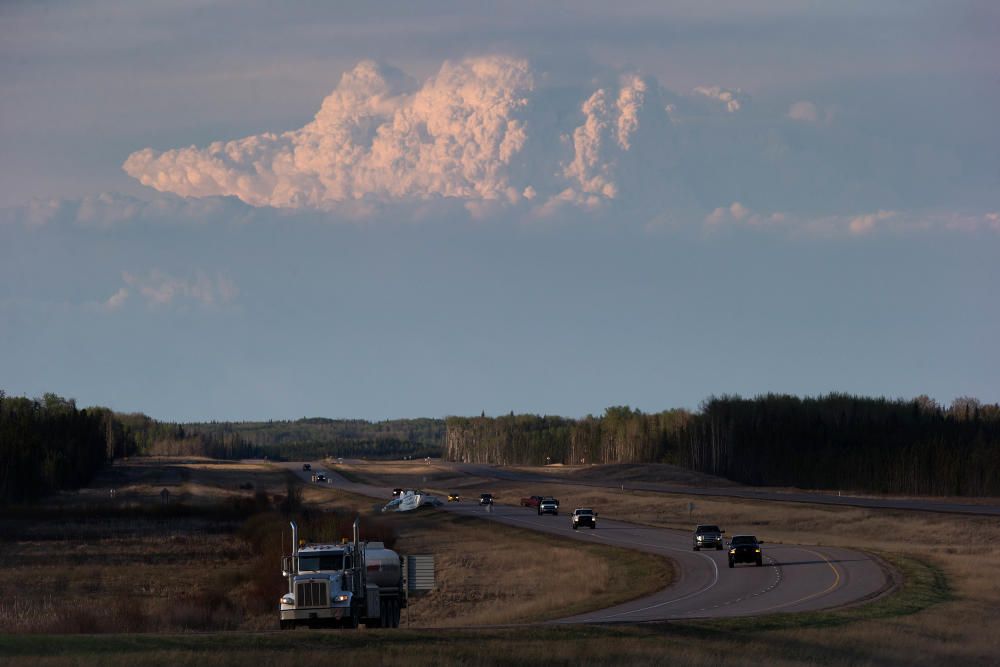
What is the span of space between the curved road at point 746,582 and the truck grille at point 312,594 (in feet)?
35.4

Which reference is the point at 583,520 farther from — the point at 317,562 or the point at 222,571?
the point at 317,562

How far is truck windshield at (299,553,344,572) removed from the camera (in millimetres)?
43938

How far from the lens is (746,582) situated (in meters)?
63.7

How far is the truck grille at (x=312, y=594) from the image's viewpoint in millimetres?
43688

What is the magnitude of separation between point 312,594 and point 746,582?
2645 cm

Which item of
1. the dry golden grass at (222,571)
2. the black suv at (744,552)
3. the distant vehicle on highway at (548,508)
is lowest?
the dry golden grass at (222,571)

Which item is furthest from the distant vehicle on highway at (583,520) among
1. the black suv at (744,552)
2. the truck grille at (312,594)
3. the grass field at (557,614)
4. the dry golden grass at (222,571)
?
the truck grille at (312,594)

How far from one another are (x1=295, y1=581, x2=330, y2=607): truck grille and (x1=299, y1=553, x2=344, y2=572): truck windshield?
1.61ft

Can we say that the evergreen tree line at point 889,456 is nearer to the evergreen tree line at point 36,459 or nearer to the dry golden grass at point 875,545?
the dry golden grass at point 875,545

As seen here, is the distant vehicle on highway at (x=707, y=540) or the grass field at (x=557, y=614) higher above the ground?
the distant vehicle on highway at (x=707, y=540)

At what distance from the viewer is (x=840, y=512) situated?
364 feet

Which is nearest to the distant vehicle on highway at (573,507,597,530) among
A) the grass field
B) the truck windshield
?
the grass field

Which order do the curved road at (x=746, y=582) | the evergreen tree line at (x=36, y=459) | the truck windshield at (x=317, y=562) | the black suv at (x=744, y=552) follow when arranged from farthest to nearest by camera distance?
the evergreen tree line at (x=36, y=459) < the black suv at (x=744, y=552) < the curved road at (x=746, y=582) < the truck windshield at (x=317, y=562)

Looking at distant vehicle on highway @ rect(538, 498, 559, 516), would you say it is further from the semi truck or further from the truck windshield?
the truck windshield
